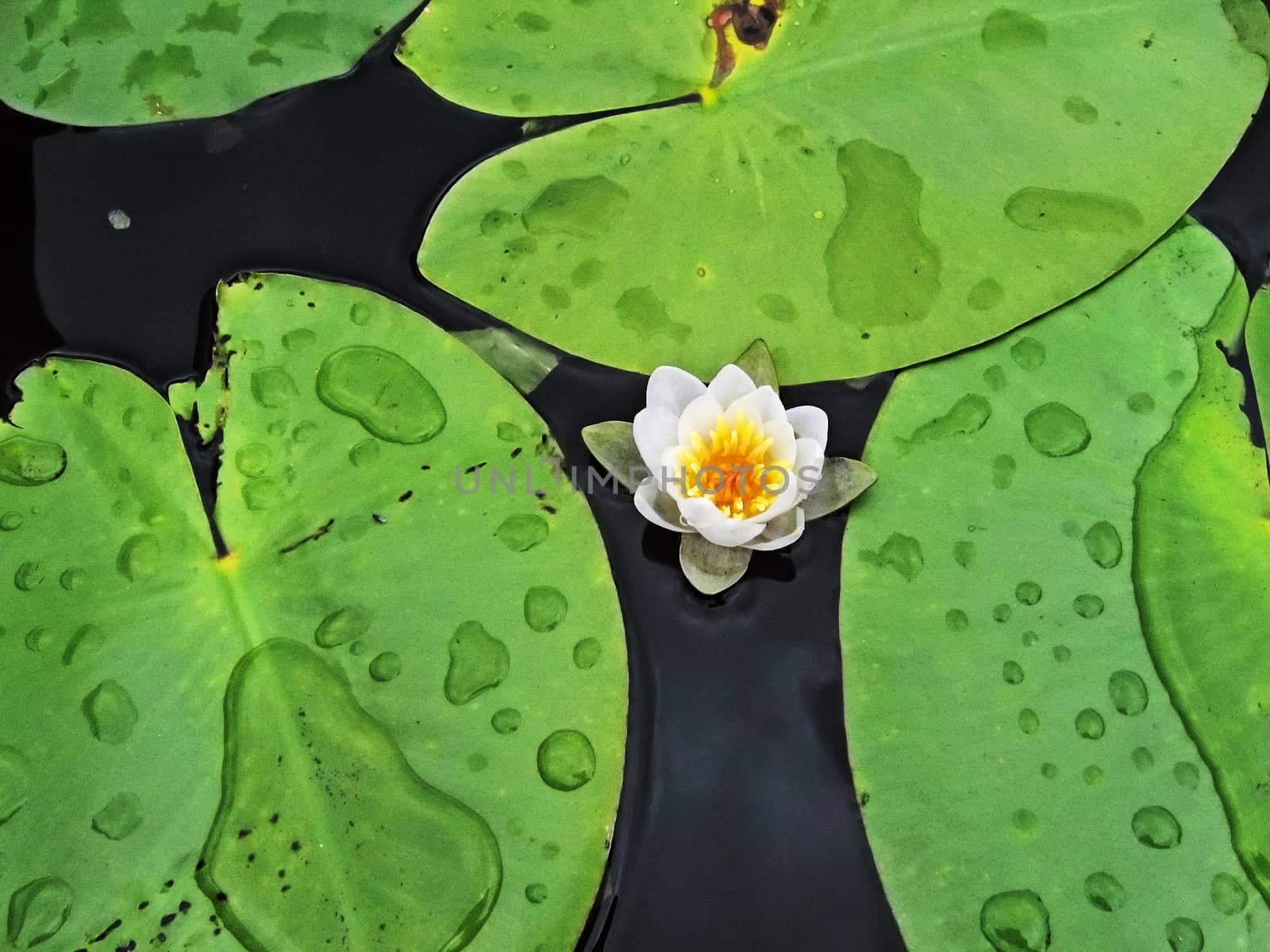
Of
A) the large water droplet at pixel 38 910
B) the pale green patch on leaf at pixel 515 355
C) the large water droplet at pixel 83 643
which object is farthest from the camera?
the pale green patch on leaf at pixel 515 355

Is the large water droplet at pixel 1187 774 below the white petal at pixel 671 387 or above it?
below

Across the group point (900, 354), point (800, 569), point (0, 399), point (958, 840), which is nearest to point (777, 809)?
point (958, 840)

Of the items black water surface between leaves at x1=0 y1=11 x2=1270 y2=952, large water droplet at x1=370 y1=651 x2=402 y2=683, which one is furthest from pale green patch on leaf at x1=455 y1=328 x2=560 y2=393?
large water droplet at x1=370 y1=651 x2=402 y2=683

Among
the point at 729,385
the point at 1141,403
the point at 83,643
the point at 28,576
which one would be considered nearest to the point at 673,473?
the point at 729,385

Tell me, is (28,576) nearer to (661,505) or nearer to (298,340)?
(298,340)

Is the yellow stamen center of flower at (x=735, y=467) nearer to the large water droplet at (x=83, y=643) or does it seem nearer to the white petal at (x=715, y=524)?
the white petal at (x=715, y=524)

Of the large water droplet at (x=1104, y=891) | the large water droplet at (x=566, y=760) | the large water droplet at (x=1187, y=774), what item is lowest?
the large water droplet at (x=1104, y=891)

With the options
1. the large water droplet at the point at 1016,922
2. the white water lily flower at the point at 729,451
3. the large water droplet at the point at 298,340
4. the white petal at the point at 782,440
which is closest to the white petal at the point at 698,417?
the white water lily flower at the point at 729,451
